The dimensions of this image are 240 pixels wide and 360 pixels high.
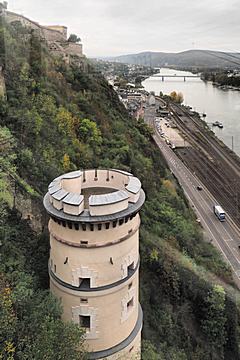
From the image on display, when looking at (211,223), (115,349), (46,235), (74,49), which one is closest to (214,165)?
(211,223)

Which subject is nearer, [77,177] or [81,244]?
[81,244]

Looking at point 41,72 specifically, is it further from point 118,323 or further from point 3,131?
point 118,323

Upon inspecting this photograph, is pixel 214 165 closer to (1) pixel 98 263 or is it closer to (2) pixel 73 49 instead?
(2) pixel 73 49

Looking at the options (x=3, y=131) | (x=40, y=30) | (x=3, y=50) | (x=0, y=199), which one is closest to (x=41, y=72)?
(x=3, y=50)

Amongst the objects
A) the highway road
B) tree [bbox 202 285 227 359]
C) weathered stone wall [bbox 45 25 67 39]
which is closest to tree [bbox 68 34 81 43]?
weathered stone wall [bbox 45 25 67 39]

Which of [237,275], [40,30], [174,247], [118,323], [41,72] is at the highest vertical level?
[40,30]

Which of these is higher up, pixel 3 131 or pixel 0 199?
pixel 3 131

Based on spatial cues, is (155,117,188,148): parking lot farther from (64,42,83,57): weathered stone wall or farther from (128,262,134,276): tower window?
(128,262,134,276): tower window
